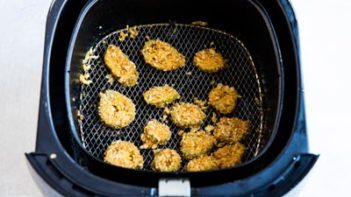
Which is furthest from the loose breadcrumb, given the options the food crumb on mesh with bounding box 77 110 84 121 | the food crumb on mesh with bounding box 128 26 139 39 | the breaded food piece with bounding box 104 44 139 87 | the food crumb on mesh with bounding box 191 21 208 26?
the food crumb on mesh with bounding box 191 21 208 26

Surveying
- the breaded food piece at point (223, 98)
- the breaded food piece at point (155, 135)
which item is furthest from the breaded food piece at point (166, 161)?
the breaded food piece at point (223, 98)

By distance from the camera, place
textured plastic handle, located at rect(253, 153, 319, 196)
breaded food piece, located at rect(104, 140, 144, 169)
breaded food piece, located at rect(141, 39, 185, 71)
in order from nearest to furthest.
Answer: textured plastic handle, located at rect(253, 153, 319, 196) < breaded food piece, located at rect(104, 140, 144, 169) < breaded food piece, located at rect(141, 39, 185, 71)

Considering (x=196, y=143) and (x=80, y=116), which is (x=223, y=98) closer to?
(x=196, y=143)

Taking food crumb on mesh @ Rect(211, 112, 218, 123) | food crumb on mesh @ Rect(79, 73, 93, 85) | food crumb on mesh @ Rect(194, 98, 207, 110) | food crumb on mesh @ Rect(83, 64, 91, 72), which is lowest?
food crumb on mesh @ Rect(211, 112, 218, 123)

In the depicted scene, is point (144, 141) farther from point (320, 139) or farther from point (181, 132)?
point (320, 139)

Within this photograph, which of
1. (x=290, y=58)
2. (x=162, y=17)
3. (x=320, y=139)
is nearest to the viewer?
(x=290, y=58)

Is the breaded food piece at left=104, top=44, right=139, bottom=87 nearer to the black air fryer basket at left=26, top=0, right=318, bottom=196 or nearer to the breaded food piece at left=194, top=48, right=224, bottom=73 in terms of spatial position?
the black air fryer basket at left=26, top=0, right=318, bottom=196

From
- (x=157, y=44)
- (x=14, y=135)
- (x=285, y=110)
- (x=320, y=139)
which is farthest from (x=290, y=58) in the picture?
(x=14, y=135)
